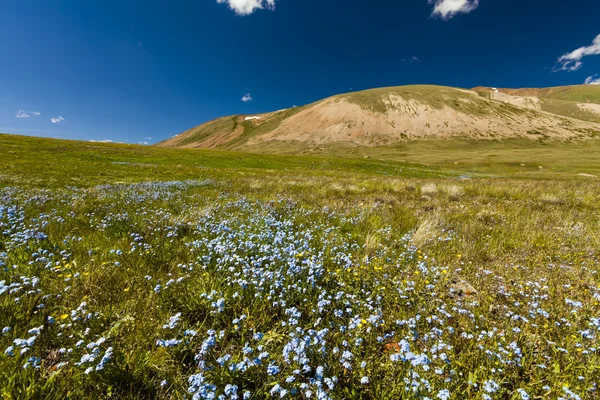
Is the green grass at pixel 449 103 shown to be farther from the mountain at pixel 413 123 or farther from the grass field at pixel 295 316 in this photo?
the grass field at pixel 295 316

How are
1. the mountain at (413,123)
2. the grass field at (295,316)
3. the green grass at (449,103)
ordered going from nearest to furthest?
the grass field at (295,316) < the mountain at (413,123) < the green grass at (449,103)

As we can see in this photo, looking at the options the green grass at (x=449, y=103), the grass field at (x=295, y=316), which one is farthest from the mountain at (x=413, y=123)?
the grass field at (x=295, y=316)

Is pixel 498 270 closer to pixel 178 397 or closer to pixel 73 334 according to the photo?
pixel 178 397

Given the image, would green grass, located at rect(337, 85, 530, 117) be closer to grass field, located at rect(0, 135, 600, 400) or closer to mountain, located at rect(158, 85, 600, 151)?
mountain, located at rect(158, 85, 600, 151)

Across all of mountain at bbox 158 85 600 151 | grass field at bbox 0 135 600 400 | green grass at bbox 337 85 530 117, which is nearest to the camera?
grass field at bbox 0 135 600 400

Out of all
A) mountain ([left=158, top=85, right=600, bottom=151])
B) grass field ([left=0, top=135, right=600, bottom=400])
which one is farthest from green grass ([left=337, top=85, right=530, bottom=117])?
grass field ([left=0, top=135, right=600, bottom=400])

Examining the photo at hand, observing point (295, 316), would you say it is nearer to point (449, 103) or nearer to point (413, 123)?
point (413, 123)

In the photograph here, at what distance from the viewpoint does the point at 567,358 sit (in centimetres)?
268

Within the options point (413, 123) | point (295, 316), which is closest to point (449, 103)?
point (413, 123)

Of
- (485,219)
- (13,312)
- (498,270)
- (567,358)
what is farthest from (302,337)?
(485,219)

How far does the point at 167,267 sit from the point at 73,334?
1.95 m


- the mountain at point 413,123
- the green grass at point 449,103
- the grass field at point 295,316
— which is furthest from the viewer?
the green grass at point 449,103

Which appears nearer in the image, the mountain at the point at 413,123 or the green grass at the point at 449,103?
the mountain at the point at 413,123

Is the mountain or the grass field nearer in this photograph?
the grass field
